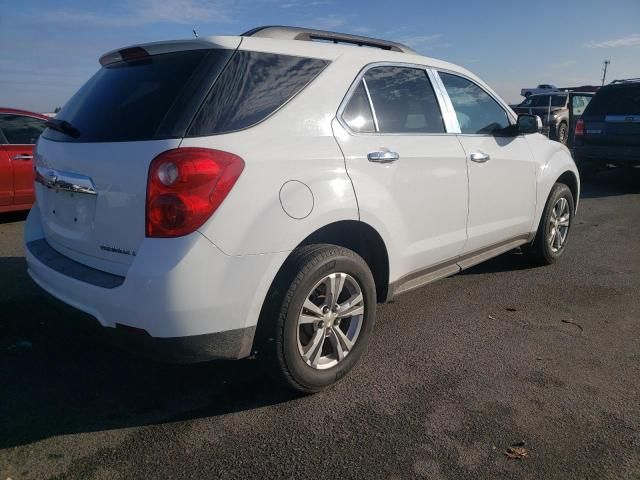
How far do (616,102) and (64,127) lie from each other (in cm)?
928

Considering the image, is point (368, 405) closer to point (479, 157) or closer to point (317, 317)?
point (317, 317)

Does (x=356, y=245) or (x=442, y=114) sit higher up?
(x=442, y=114)

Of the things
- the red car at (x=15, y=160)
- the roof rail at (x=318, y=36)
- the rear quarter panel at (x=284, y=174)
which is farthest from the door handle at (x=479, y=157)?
the red car at (x=15, y=160)

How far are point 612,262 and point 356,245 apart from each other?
3.47 metres

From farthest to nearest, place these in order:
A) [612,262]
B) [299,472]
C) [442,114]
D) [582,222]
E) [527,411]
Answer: [582,222] < [612,262] < [442,114] < [527,411] < [299,472]

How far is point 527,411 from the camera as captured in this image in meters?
2.74

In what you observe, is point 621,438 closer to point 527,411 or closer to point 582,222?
point 527,411

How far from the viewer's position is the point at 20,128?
6.69 meters

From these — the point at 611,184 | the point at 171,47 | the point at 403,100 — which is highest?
the point at 171,47

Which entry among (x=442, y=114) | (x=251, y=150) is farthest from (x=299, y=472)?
(x=442, y=114)

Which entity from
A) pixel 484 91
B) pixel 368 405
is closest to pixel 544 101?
pixel 484 91

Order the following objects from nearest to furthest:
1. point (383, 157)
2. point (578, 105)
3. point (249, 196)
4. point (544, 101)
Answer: point (249, 196), point (383, 157), point (544, 101), point (578, 105)

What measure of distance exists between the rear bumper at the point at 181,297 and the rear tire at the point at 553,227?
3.22 metres

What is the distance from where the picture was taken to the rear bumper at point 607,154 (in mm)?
9047
